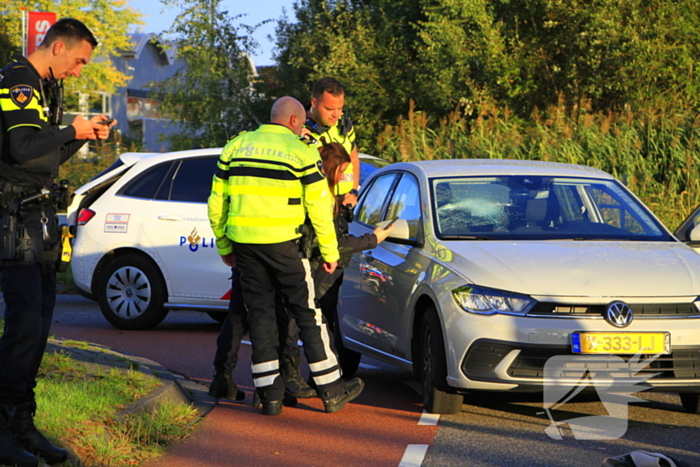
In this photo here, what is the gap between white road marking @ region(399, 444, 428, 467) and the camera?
17.5 ft

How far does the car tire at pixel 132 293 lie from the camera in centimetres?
1040

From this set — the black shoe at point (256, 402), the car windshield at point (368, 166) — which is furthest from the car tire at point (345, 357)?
the car windshield at point (368, 166)

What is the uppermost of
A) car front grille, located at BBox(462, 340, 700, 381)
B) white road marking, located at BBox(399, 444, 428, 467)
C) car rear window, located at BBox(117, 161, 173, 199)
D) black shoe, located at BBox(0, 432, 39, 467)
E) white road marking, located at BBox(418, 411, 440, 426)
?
car rear window, located at BBox(117, 161, 173, 199)

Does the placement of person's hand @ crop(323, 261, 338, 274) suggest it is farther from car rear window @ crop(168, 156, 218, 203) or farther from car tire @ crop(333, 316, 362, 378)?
car rear window @ crop(168, 156, 218, 203)

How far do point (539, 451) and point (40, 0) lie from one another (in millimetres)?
49630

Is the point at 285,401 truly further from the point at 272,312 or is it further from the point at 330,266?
the point at 330,266

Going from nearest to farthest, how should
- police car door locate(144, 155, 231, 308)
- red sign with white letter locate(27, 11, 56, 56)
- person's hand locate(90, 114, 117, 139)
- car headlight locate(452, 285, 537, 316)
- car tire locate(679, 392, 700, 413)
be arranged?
person's hand locate(90, 114, 117, 139) < car headlight locate(452, 285, 537, 316) < car tire locate(679, 392, 700, 413) < police car door locate(144, 155, 231, 308) < red sign with white letter locate(27, 11, 56, 56)

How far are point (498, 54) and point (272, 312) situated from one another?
20.4 meters

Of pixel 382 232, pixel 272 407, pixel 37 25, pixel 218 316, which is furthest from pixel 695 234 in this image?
pixel 37 25

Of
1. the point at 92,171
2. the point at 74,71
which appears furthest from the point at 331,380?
the point at 92,171

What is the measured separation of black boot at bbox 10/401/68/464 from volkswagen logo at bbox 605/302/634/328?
3051mm

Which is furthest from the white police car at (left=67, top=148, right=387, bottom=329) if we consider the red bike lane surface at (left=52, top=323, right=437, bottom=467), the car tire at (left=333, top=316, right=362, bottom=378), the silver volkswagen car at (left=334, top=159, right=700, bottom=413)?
the silver volkswagen car at (left=334, top=159, right=700, bottom=413)

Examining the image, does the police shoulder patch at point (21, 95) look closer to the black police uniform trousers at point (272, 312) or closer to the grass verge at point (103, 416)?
the grass verge at point (103, 416)

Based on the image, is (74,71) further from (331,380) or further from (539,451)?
(539,451)
